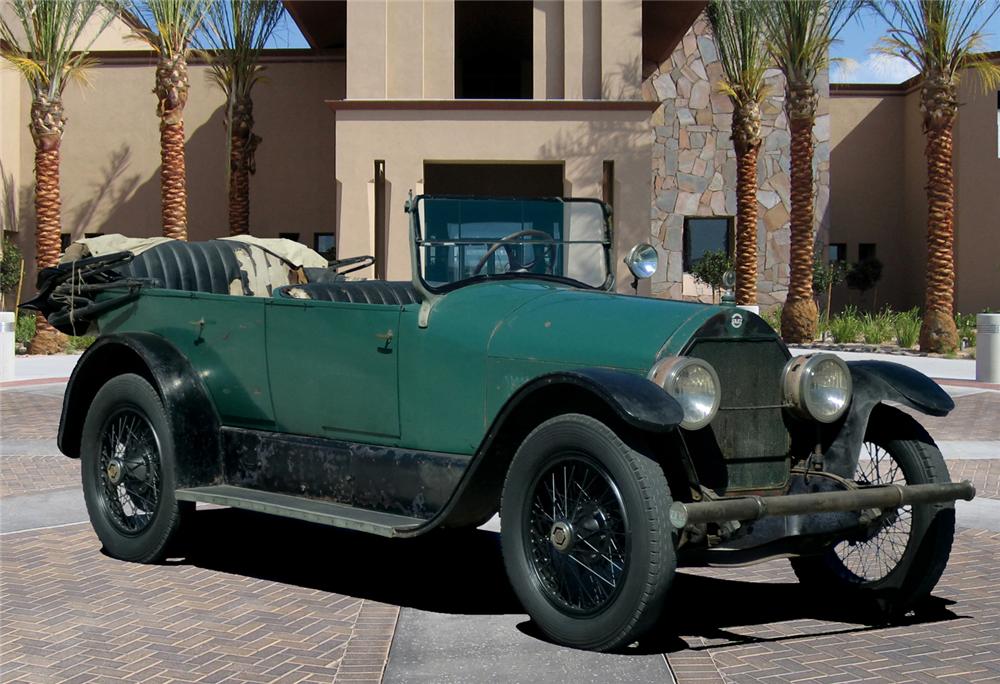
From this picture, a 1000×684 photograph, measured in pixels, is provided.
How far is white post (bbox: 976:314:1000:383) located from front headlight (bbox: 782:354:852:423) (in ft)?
47.2

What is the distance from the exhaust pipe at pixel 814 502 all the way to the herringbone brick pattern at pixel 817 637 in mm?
606

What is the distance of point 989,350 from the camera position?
18.9 meters

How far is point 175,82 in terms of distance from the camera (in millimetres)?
26000

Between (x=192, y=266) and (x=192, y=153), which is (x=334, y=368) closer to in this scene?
(x=192, y=266)

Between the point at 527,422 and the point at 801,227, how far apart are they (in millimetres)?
21855

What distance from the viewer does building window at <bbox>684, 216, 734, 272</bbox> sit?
32469 millimetres

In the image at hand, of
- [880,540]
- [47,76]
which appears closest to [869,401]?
[880,540]

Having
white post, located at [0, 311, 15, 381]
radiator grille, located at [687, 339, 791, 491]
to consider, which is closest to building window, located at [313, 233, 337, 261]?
white post, located at [0, 311, 15, 381]

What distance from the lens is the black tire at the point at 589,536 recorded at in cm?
486

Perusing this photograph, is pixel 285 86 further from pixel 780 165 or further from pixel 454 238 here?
pixel 454 238

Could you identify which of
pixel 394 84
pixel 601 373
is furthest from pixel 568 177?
pixel 601 373

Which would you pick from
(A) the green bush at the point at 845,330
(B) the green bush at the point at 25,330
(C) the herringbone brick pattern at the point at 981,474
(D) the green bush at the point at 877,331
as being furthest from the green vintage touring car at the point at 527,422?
(A) the green bush at the point at 845,330

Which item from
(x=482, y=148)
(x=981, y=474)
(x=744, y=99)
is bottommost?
(x=981, y=474)

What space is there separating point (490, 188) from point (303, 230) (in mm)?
5586
